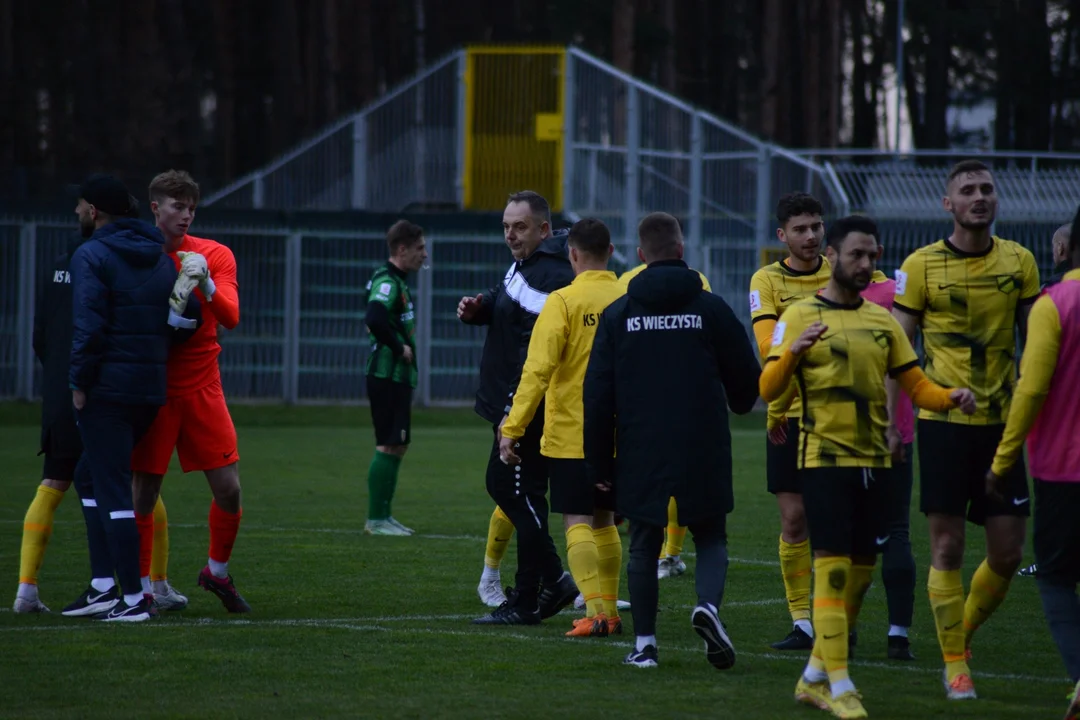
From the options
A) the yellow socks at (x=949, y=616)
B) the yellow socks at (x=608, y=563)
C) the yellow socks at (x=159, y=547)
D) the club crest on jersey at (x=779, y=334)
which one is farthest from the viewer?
the yellow socks at (x=159, y=547)

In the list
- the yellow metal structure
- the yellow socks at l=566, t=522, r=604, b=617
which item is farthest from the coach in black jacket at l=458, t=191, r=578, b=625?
the yellow metal structure

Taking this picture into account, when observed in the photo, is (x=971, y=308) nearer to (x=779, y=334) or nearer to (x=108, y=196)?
(x=779, y=334)

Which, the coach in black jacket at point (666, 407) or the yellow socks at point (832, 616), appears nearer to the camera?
the yellow socks at point (832, 616)

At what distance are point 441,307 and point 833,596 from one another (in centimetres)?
2121

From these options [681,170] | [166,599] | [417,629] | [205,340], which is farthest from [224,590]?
[681,170]

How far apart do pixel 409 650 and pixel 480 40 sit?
45.1 meters

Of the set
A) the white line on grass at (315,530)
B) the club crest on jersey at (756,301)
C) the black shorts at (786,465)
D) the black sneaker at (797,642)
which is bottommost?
the white line on grass at (315,530)

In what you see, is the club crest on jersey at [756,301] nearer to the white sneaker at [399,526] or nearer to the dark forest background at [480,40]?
the white sneaker at [399,526]

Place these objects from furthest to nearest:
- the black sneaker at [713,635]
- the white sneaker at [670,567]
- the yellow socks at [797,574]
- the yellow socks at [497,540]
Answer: the white sneaker at [670,567], the yellow socks at [497,540], the yellow socks at [797,574], the black sneaker at [713,635]

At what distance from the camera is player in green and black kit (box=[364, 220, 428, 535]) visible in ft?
41.9

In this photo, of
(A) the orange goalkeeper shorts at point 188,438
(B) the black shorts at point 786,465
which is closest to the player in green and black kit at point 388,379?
(A) the orange goalkeeper shorts at point 188,438

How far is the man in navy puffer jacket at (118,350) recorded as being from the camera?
27.5 ft

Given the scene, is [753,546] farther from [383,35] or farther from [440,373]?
[383,35]

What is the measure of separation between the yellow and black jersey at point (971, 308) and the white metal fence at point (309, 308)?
19.7 m
